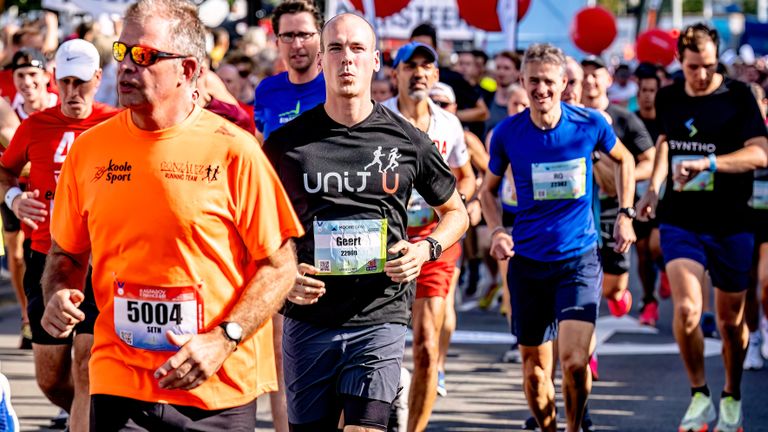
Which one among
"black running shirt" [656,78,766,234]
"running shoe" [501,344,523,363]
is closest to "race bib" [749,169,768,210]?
"black running shirt" [656,78,766,234]

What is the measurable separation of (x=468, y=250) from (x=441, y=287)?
23.6ft

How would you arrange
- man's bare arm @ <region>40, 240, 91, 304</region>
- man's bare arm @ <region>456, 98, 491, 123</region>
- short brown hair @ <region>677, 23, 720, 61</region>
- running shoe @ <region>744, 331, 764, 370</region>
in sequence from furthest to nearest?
man's bare arm @ <region>456, 98, 491, 123</region>
running shoe @ <region>744, 331, 764, 370</region>
short brown hair @ <region>677, 23, 720, 61</region>
man's bare arm @ <region>40, 240, 91, 304</region>

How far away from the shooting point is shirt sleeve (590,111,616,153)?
296 inches

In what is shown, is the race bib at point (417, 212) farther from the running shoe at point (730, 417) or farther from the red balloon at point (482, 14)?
the red balloon at point (482, 14)

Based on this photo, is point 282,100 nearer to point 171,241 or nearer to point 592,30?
point 171,241

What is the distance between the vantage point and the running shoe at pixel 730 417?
800 centimetres

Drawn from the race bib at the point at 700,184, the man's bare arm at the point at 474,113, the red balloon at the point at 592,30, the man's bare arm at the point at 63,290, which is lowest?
the red balloon at the point at 592,30

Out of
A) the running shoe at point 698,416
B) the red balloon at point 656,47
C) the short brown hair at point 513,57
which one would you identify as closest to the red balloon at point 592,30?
the red balloon at point 656,47

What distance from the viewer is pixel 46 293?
427 cm

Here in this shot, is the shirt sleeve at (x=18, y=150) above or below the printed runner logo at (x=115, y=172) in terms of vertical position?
below

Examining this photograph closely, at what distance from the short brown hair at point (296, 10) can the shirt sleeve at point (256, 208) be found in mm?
3187

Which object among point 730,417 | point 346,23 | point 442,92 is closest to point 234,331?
point 346,23

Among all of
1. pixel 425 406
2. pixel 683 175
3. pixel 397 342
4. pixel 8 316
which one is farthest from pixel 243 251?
pixel 8 316

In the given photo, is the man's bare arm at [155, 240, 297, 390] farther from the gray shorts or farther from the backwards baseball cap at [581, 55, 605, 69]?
the backwards baseball cap at [581, 55, 605, 69]
